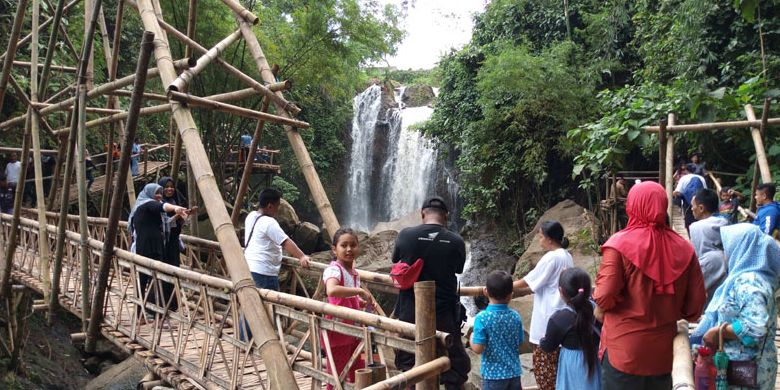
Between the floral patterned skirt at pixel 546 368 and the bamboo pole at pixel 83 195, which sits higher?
the bamboo pole at pixel 83 195

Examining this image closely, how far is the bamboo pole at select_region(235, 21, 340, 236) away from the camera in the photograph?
5211mm

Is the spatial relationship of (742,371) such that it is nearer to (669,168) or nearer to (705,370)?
(705,370)

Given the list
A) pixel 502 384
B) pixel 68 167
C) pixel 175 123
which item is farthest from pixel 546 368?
pixel 68 167

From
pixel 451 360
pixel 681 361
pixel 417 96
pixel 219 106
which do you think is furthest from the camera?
pixel 417 96

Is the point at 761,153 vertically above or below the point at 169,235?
above

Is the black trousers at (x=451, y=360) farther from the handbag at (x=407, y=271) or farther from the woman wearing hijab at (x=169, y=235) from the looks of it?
the woman wearing hijab at (x=169, y=235)

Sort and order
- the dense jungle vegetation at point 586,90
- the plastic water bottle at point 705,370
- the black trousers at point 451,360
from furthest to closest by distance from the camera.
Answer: the dense jungle vegetation at point 586,90, the black trousers at point 451,360, the plastic water bottle at point 705,370

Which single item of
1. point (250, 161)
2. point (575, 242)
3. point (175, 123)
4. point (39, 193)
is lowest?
point (575, 242)

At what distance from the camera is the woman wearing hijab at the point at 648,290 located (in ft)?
8.14

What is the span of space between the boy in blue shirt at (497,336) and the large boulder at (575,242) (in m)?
7.39

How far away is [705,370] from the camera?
2881mm

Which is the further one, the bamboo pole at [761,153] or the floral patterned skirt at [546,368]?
the bamboo pole at [761,153]

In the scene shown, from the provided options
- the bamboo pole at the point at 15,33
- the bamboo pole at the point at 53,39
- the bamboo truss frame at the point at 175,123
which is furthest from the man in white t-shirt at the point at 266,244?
the bamboo pole at the point at 15,33

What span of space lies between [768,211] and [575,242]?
6.39 meters
